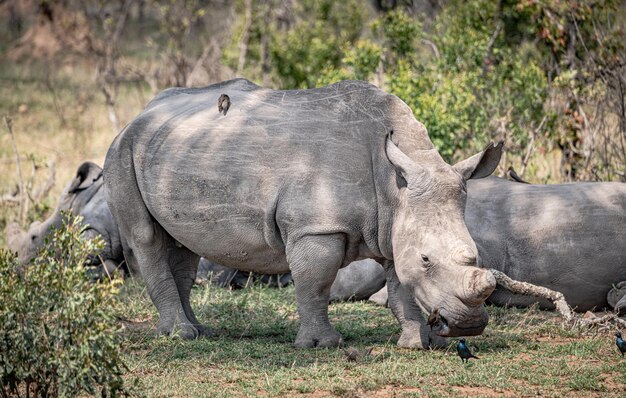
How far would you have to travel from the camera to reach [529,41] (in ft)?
49.5

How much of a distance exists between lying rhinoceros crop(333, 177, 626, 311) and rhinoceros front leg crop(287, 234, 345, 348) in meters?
1.78

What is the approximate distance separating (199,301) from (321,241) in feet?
7.82

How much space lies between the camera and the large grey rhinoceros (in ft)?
21.4

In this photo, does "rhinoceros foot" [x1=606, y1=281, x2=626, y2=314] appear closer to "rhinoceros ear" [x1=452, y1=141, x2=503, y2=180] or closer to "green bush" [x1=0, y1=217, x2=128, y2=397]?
"rhinoceros ear" [x1=452, y1=141, x2=503, y2=180]

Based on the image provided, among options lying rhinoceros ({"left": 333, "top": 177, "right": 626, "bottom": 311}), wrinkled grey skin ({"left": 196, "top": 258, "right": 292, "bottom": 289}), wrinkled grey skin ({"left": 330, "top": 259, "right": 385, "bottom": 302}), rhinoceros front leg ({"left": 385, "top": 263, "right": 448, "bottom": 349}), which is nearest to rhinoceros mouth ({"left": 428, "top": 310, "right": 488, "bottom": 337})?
rhinoceros front leg ({"left": 385, "top": 263, "right": 448, "bottom": 349})

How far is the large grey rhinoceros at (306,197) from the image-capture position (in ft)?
21.4

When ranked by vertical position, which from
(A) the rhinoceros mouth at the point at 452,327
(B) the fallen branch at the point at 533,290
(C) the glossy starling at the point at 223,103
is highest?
(C) the glossy starling at the point at 223,103

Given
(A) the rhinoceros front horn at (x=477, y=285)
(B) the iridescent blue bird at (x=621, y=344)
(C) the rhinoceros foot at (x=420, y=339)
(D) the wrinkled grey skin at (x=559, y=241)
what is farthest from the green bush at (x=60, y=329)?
(D) the wrinkled grey skin at (x=559, y=241)

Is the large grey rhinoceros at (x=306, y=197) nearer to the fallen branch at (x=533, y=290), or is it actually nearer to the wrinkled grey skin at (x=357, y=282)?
the fallen branch at (x=533, y=290)

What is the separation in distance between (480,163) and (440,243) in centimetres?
73

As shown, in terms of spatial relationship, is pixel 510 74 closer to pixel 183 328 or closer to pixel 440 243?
pixel 183 328

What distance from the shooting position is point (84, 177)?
1100 cm

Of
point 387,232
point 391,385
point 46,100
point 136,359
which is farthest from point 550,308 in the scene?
point 46,100

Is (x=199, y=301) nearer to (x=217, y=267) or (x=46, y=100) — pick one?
(x=217, y=267)
